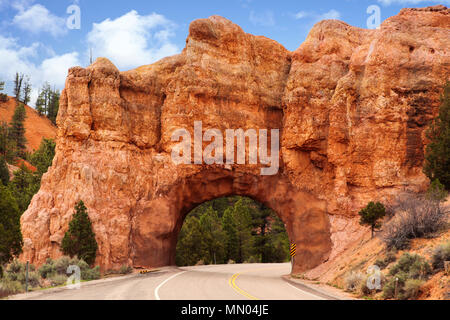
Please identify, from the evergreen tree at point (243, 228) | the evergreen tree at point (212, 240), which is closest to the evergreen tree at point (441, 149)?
the evergreen tree at point (212, 240)

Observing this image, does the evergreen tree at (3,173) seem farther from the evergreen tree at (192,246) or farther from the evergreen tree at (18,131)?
the evergreen tree at (18,131)

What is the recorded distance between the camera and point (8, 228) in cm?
1989

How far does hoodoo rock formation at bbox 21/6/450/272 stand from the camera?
1051 inches

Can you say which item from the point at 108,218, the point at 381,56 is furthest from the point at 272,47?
the point at 108,218

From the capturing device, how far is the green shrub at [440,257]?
13.7 metres

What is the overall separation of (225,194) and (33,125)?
230 feet

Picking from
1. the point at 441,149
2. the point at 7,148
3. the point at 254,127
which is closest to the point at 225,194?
the point at 254,127

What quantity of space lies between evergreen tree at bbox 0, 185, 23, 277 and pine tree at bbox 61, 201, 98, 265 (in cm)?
535

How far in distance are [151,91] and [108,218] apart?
31.0ft

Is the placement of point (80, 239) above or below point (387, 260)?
below

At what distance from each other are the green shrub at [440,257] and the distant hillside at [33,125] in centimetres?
8033

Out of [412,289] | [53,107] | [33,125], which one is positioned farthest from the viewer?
[53,107]

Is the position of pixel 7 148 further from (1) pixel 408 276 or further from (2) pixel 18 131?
(1) pixel 408 276

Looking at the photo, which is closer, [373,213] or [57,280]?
[57,280]
